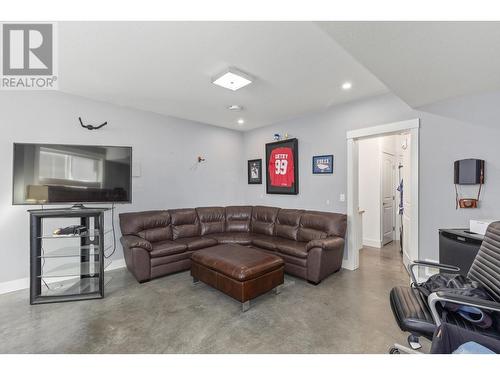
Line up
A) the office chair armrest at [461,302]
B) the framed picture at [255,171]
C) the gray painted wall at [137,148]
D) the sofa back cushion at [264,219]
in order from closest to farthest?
the office chair armrest at [461,302] < the gray painted wall at [137,148] < the sofa back cushion at [264,219] < the framed picture at [255,171]

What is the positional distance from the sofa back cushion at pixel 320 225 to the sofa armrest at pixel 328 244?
17 cm

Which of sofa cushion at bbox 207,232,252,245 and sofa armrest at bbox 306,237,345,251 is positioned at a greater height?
sofa armrest at bbox 306,237,345,251

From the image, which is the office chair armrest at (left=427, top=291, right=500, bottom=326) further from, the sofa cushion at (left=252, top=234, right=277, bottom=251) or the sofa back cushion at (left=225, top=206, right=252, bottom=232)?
the sofa back cushion at (left=225, top=206, right=252, bottom=232)

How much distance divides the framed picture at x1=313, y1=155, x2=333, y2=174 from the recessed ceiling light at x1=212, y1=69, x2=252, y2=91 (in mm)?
1909

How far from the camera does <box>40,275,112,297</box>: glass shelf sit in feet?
8.81

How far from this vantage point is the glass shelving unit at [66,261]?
8.24 feet

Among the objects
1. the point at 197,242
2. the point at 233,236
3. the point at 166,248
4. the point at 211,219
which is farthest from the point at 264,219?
the point at 166,248

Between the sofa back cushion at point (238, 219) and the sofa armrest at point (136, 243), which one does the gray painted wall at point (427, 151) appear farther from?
the sofa armrest at point (136, 243)

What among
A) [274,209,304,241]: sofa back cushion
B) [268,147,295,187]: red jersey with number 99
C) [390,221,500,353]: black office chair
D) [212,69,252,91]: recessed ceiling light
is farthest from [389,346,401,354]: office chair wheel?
[268,147,295,187]: red jersey with number 99

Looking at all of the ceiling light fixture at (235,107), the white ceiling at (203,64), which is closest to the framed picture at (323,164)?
the white ceiling at (203,64)

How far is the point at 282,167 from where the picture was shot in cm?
439

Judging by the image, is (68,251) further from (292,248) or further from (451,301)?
(451,301)
